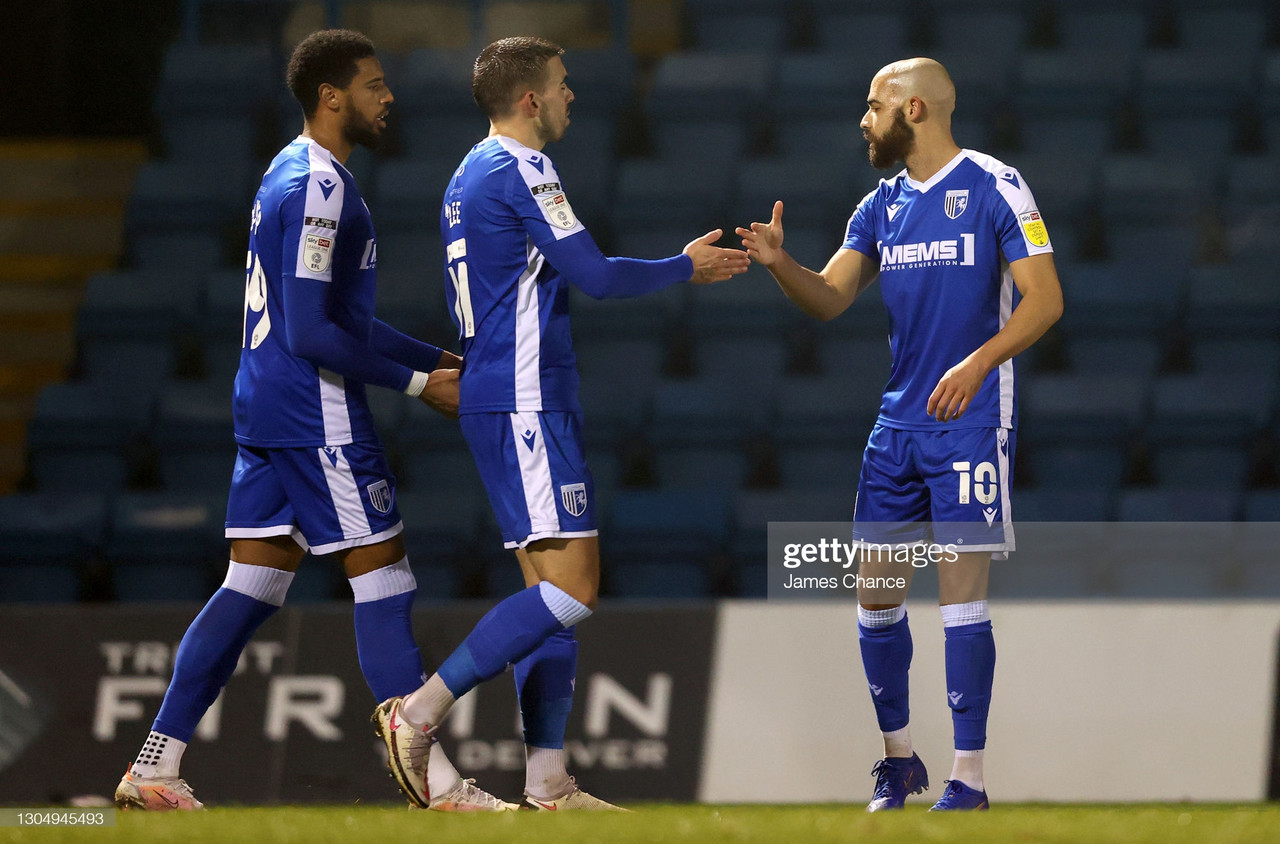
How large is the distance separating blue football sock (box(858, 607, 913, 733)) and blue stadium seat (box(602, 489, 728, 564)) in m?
2.13

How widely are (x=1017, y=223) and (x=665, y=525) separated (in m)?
2.64

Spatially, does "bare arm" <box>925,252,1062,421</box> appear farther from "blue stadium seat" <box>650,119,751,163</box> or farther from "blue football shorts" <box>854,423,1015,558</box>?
"blue stadium seat" <box>650,119,751,163</box>

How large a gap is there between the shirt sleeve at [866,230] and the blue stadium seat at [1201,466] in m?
2.79

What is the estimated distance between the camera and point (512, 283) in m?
3.78

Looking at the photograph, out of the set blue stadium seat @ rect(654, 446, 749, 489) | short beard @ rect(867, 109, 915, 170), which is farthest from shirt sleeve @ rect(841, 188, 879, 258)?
blue stadium seat @ rect(654, 446, 749, 489)

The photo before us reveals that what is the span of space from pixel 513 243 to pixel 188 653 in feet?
4.43

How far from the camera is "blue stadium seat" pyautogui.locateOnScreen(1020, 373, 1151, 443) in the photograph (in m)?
6.41

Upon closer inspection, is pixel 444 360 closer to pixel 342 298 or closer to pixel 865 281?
pixel 342 298

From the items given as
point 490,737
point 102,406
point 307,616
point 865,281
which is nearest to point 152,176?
point 102,406

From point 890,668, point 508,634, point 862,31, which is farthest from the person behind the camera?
point 862,31

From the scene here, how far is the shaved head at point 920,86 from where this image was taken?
405cm

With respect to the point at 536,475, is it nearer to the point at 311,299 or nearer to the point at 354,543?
the point at 354,543

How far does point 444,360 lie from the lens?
4207mm

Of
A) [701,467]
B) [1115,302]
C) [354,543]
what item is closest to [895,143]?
[354,543]
